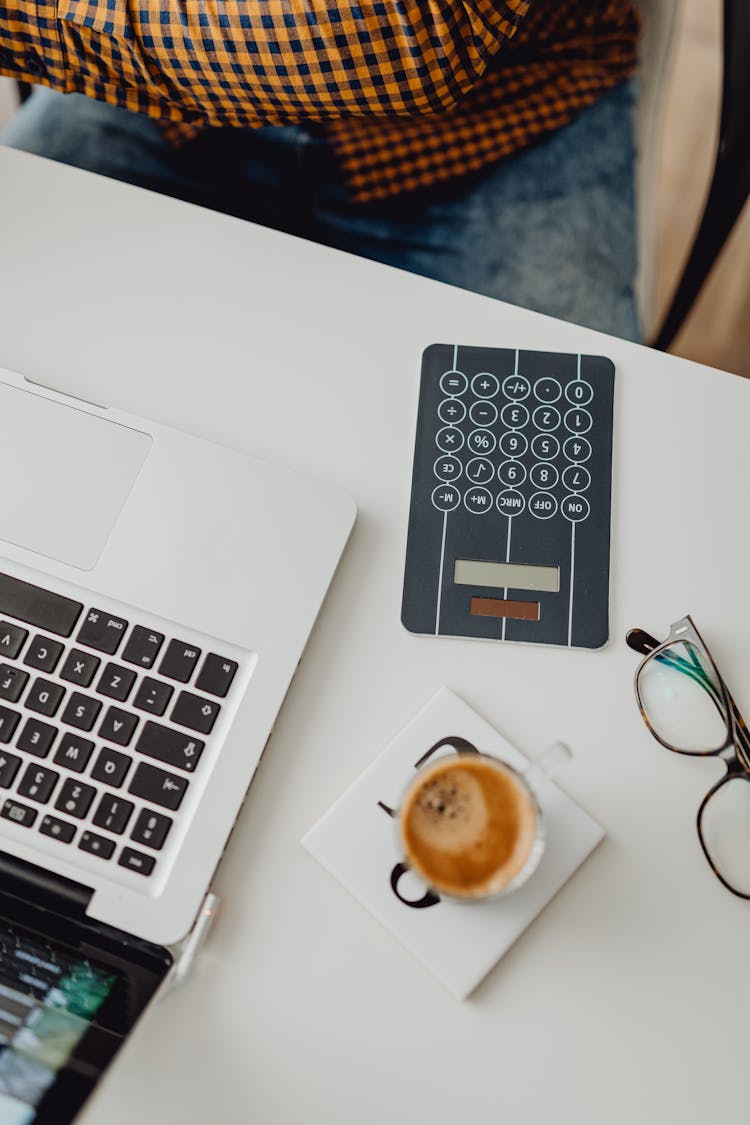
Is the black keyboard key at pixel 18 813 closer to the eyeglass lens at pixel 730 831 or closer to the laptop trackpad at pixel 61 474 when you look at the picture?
the laptop trackpad at pixel 61 474

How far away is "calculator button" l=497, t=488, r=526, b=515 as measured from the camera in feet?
2.18

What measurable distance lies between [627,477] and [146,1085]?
1.68 feet

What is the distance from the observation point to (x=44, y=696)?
0.59 meters

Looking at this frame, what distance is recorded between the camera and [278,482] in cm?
65

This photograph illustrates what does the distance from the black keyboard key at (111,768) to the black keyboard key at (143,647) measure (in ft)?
0.19

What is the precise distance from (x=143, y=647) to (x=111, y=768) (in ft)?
0.26

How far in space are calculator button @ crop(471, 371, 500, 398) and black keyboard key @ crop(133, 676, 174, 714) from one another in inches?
12.0

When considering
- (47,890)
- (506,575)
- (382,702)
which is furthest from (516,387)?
(47,890)

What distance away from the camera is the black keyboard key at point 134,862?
58 centimetres

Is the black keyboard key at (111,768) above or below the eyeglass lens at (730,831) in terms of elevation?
below

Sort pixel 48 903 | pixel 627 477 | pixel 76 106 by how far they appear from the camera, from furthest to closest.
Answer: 1. pixel 76 106
2. pixel 627 477
3. pixel 48 903

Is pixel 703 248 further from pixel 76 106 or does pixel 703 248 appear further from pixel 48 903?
pixel 48 903

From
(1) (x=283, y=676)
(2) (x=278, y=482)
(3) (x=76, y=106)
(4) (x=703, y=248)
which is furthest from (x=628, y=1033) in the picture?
(3) (x=76, y=106)

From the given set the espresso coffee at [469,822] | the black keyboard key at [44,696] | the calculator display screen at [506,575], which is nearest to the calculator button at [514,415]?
the calculator display screen at [506,575]
